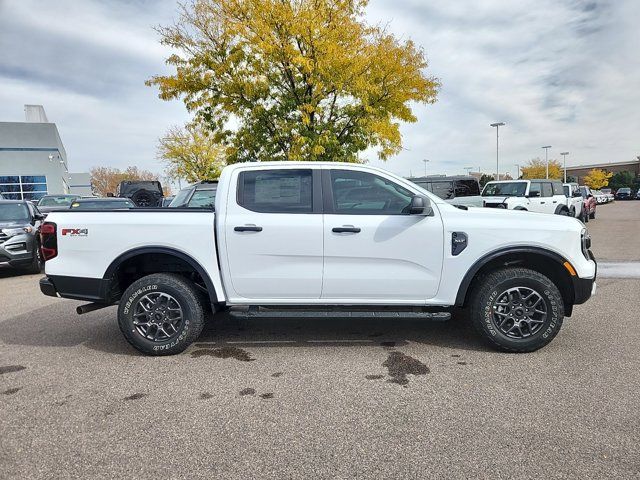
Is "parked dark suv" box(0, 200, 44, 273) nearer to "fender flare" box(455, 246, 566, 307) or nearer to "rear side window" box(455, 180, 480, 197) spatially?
"fender flare" box(455, 246, 566, 307)

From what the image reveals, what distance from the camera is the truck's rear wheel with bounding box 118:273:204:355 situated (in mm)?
4199

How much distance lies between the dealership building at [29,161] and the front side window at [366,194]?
45212mm

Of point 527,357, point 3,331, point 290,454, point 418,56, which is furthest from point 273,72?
point 290,454

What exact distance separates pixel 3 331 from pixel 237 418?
12.7ft

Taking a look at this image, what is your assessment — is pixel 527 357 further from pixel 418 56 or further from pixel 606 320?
pixel 418 56

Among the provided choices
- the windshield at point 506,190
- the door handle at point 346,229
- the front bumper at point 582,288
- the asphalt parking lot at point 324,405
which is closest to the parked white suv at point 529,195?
the windshield at point 506,190

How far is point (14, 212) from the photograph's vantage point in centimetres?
1003

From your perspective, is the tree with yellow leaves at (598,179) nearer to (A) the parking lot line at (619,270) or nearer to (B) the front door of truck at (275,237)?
(A) the parking lot line at (619,270)

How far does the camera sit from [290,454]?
262cm

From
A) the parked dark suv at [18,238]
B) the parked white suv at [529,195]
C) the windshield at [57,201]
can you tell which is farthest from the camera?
the windshield at [57,201]

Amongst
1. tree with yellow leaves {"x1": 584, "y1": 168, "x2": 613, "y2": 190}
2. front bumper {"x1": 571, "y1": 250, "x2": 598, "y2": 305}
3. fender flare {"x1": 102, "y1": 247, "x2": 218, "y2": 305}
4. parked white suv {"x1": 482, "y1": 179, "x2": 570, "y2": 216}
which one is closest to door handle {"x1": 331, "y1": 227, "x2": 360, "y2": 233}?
fender flare {"x1": 102, "y1": 247, "x2": 218, "y2": 305}

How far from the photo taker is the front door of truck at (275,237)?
4117 millimetres

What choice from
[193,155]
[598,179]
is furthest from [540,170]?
[193,155]

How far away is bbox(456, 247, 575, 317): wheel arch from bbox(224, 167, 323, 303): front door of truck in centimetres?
142
